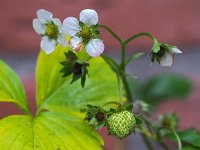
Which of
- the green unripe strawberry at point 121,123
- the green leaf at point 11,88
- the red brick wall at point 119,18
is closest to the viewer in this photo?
the green unripe strawberry at point 121,123

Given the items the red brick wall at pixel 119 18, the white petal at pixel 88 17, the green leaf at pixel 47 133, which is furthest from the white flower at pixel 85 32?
the red brick wall at pixel 119 18

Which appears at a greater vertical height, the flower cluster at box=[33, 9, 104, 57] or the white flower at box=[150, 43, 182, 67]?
the flower cluster at box=[33, 9, 104, 57]

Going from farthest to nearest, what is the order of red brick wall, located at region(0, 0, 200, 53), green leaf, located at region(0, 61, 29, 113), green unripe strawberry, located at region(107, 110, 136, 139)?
red brick wall, located at region(0, 0, 200, 53) → green leaf, located at region(0, 61, 29, 113) → green unripe strawberry, located at region(107, 110, 136, 139)

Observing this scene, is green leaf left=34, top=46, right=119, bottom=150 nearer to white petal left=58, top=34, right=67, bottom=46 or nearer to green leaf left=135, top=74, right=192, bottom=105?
white petal left=58, top=34, right=67, bottom=46

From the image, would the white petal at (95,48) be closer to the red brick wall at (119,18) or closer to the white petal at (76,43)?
the white petal at (76,43)

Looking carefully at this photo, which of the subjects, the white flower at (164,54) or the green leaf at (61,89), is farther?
the green leaf at (61,89)

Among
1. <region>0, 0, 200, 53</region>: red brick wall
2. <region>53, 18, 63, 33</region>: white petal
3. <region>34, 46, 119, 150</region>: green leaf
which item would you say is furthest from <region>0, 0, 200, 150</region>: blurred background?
<region>53, 18, 63, 33</region>: white petal

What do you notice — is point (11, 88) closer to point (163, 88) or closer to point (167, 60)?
point (167, 60)
